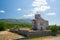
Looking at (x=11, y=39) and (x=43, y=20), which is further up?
(x=43, y=20)

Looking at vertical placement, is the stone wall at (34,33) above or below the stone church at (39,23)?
below

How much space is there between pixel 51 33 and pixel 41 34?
1.14m

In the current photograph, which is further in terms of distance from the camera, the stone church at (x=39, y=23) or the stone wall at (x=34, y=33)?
the stone church at (x=39, y=23)

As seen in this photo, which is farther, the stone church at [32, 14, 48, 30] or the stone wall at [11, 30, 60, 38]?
the stone church at [32, 14, 48, 30]

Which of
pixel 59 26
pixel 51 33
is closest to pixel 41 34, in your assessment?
pixel 51 33

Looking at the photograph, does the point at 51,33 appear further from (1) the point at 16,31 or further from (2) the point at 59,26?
(1) the point at 16,31

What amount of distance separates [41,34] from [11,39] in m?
3.17

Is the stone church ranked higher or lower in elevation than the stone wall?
higher

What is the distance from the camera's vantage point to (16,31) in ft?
41.2

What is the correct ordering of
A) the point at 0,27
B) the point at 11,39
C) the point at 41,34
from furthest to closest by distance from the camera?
the point at 0,27 → the point at 41,34 → the point at 11,39

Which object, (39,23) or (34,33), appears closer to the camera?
(34,33)

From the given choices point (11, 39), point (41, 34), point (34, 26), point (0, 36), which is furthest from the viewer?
point (34, 26)

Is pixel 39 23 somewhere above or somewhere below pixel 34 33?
above

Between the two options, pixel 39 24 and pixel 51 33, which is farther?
pixel 39 24
